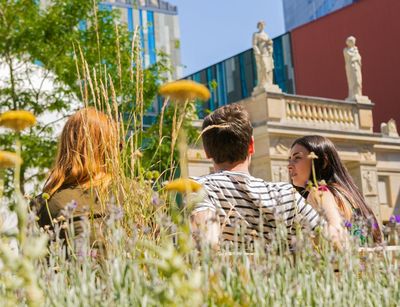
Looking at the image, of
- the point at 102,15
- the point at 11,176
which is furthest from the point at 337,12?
the point at 11,176

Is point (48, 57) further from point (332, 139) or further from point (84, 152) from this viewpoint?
point (84, 152)

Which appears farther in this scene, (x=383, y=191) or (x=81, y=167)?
(x=383, y=191)

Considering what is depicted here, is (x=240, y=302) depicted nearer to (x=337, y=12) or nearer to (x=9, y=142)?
(x=9, y=142)

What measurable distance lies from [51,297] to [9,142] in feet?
35.2

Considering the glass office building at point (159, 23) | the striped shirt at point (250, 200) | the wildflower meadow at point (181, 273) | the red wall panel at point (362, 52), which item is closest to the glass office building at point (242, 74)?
the red wall panel at point (362, 52)

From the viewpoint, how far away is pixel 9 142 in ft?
40.2

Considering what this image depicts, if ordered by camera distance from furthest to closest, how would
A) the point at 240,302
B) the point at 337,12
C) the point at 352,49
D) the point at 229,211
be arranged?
the point at 337,12
the point at 352,49
the point at 229,211
the point at 240,302

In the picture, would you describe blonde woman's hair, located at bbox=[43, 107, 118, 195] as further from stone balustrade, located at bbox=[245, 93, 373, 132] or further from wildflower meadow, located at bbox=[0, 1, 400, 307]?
stone balustrade, located at bbox=[245, 93, 373, 132]

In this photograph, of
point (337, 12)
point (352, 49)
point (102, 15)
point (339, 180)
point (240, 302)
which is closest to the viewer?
point (240, 302)

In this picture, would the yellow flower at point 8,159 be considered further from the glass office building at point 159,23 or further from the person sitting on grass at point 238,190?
the glass office building at point 159,23

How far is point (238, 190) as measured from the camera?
3.03 m

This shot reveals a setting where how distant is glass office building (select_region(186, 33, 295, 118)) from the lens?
27.7 meters

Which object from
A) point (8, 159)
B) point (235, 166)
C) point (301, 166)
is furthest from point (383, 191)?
point (8, 159)

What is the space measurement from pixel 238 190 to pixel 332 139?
48.3 ft
